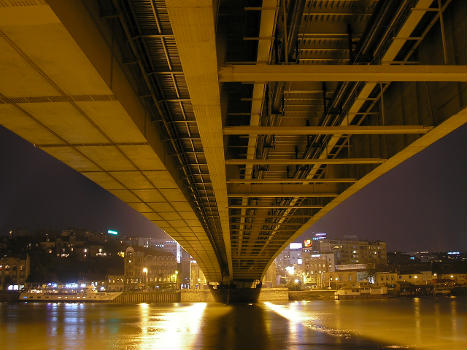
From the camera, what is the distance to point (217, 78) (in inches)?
323

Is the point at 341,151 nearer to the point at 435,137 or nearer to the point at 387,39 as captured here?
the point at 435,137

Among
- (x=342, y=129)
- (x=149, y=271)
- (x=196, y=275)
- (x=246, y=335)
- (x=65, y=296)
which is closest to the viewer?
(x=342, y=129)

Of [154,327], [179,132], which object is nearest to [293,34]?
[179,132]

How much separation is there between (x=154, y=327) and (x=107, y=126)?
36.9 m

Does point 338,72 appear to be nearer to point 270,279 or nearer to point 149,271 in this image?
point 270,279

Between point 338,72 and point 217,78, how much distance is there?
6.86 ft

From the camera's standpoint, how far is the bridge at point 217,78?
23.8 ft

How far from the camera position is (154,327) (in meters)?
44.1

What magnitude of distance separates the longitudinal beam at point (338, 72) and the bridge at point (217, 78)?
0.02 metres

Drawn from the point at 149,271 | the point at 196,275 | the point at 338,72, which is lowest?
the point at 149,271

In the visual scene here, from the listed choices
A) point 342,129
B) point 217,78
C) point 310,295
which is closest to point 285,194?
point 342,129

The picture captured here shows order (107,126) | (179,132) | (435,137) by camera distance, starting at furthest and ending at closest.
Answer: (179,132)
(435,137)
(107,126)

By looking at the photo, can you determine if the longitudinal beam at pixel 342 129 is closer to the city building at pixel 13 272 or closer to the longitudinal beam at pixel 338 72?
the longitudinal beam at pixel 338 72

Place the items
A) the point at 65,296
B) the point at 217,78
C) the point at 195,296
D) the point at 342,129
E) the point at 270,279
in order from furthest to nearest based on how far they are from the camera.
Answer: the point at 270,279 < the point at 65,296 < the point at 195,296 < the point at 342,129 < the point at 217,78
